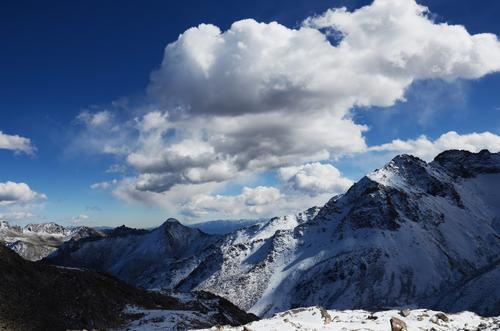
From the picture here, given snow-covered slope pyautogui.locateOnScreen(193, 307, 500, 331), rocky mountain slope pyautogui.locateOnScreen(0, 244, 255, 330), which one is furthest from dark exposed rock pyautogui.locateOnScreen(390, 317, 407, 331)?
rocky mountain slope pyautogui.locateOnScreen(0, 244, 255, 330)

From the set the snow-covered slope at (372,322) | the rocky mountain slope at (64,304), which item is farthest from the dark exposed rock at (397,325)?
the rocky mountain slope at (64,304)

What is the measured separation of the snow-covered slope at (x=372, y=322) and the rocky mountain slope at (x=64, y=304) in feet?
78.2

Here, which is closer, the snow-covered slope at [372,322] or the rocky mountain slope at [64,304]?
the snow-covered slope at [372,322]

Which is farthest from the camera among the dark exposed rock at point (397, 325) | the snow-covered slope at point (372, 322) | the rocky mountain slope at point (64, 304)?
the rocky mountain slope at point (64, 304)

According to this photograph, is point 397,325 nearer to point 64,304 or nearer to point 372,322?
point 372,322

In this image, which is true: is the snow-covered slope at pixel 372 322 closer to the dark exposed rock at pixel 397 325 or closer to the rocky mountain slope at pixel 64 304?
the dark exposed rock at pixel 397 325

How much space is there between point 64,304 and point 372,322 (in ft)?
150

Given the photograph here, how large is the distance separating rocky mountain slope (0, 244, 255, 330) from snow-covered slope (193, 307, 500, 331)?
2383 cm

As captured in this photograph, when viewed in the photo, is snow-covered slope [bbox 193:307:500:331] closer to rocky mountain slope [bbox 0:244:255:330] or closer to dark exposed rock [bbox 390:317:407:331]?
dark exposed rock [bbox 390:317:407:331]

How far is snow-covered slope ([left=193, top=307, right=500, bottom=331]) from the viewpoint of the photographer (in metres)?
40.6

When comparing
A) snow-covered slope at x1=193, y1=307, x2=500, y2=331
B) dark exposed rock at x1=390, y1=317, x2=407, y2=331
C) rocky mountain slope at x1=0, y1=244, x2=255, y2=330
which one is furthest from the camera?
rocky mountain slope at x1=0, y1=244, x2=255, y2=330

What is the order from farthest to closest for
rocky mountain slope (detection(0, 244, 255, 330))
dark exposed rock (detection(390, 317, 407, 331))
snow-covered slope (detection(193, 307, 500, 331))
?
rocky mountain slope (detection(0, 244, 255, 330)) < snow-covered slope (detection(193, 307, 500, 331)) < dark exposed rock (detection(390, 317, 407, 331))

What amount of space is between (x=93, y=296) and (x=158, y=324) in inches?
534

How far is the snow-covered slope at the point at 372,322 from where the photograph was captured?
40.6 meters
